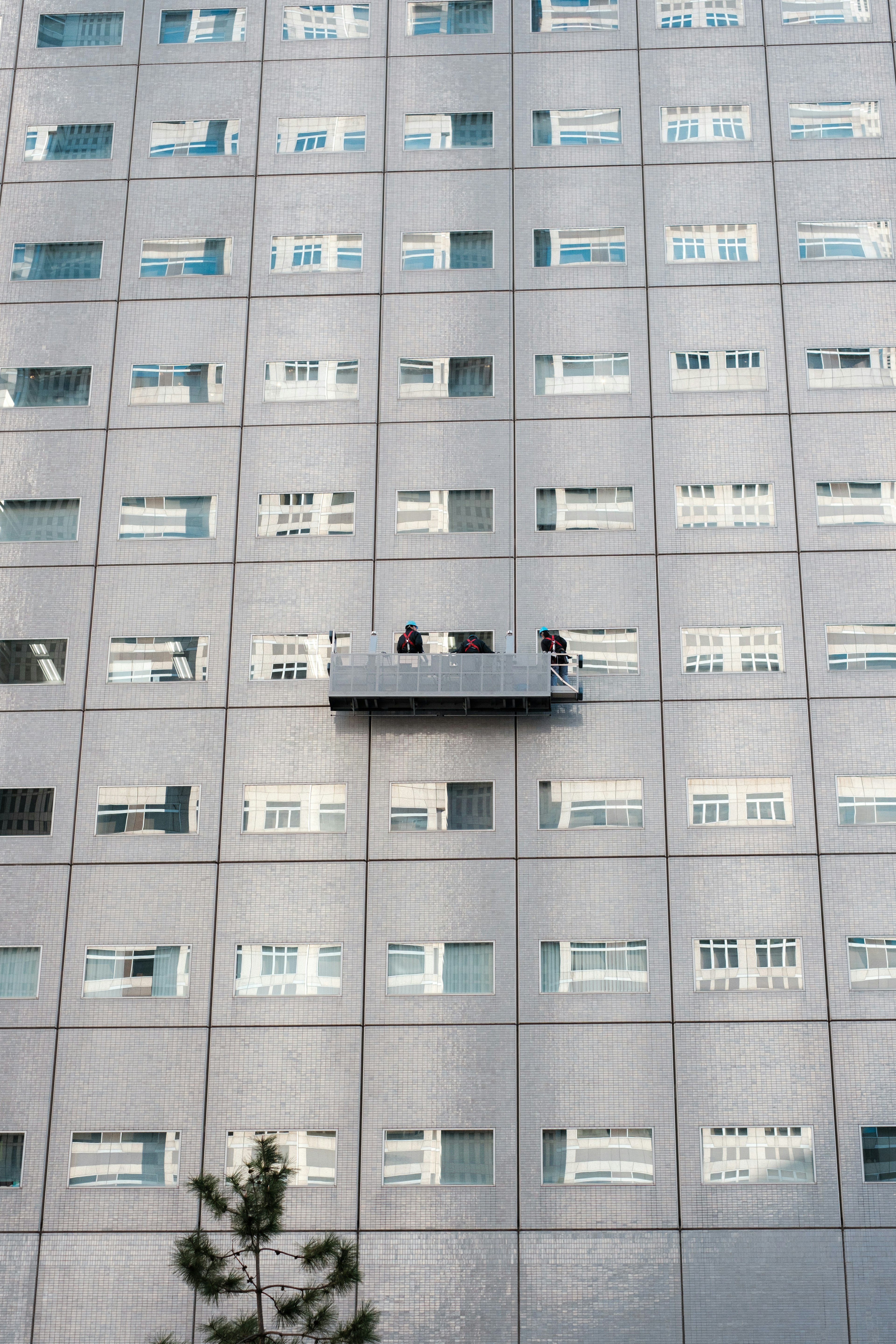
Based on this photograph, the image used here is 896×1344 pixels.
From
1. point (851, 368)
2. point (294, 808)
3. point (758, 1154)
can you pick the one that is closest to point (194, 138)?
point (851, 368)

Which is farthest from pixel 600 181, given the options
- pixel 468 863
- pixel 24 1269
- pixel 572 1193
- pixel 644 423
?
pixel 24 1269

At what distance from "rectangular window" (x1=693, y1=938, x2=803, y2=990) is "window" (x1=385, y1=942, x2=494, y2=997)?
5570mm

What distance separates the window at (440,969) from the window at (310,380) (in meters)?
16.5

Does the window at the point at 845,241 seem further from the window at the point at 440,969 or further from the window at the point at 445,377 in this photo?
the window at the point at 440,969

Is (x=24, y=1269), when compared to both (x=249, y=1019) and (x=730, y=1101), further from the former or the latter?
(x=730, y=1101)

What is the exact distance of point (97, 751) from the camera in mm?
35844

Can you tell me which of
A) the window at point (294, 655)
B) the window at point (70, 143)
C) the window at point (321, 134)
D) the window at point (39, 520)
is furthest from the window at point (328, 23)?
the window at point (294, 655)

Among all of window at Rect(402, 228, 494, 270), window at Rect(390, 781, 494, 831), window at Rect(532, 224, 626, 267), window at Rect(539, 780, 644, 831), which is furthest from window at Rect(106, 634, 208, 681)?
window at Rect(532, 224, 626, 267)

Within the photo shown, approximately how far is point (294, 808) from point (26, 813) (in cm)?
753

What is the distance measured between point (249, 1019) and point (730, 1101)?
12.7 m

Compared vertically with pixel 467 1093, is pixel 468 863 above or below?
above

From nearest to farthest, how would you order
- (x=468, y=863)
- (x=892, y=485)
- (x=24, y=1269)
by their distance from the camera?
1. (x=24, y=1269)
2. (x=468, y=863)
3. (x=892, y=485)

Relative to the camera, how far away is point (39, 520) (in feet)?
125

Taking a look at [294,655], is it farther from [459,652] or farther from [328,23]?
[328,23]
